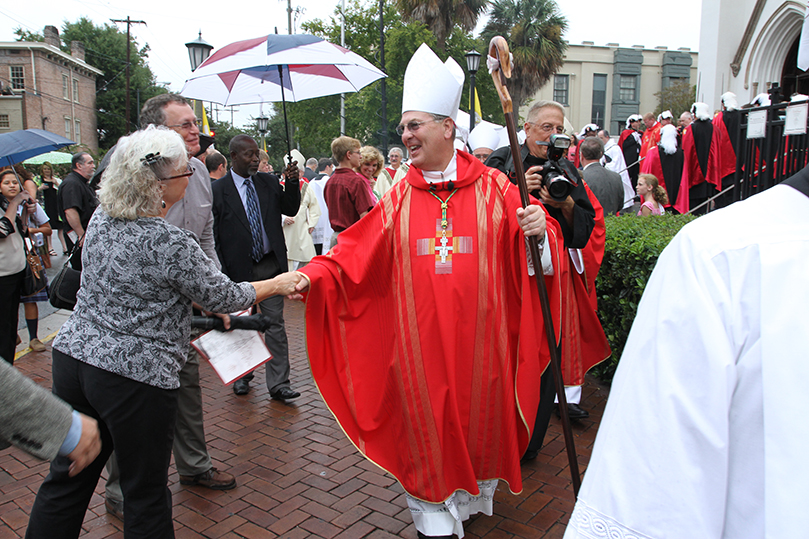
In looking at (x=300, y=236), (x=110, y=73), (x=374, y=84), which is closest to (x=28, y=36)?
(x=110, y=73)

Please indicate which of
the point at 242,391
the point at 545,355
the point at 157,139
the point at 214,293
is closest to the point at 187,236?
the point at 214,293

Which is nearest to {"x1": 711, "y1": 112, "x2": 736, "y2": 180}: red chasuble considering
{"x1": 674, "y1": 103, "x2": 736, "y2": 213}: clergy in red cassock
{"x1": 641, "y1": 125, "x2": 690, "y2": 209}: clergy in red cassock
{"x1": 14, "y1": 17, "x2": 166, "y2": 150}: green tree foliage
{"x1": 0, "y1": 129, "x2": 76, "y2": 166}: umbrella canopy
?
{"x1": 674, "y1": 103, "x2": 736, "y2": 213}: clergy in red cassock

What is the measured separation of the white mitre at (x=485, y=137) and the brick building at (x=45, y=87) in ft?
130

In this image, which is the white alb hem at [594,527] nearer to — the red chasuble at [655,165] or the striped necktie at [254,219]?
the striped necktie at [254,219]

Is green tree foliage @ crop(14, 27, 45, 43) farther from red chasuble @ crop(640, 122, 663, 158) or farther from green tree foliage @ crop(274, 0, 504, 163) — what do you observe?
red chasuble @ crop(640, 122, 663, 158)

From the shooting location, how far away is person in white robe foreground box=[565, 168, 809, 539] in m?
0.85

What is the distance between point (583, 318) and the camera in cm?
414

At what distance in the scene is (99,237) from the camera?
2.33 metres

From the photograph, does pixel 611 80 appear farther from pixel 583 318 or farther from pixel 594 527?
pixel 594 527

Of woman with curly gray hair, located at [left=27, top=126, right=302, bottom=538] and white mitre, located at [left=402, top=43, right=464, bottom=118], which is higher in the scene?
white mitre, located at [left=402, top=43, right=464, bottom=118]

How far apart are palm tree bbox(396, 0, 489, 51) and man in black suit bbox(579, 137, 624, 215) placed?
98.4 feet

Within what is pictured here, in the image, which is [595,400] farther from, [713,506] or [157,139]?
[713,506]

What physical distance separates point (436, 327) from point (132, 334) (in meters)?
1.35

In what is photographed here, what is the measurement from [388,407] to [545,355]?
858 mm
